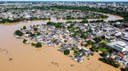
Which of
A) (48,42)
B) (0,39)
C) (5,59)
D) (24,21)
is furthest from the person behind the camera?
(24,21)

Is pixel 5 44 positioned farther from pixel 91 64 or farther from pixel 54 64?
pixel 91 64

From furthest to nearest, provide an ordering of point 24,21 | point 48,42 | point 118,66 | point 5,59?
point 24,21, point 48,42, point 5,59, point 118,66

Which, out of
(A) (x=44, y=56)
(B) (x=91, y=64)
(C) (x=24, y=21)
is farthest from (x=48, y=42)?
(C) (x=24, y=21)

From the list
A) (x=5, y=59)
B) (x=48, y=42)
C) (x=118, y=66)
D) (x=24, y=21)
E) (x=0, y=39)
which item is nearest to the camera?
(x=118, y=66)

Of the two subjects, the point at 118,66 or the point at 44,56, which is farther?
the point at 44,56

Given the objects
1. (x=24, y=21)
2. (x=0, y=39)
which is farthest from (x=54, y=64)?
(x=24, y=21)

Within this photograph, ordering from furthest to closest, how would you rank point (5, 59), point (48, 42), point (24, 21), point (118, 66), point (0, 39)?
point (24, 21), point (0, 39), point (48, 42), point (5, 59), point (118, 66)

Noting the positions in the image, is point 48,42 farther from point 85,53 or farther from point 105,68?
point 105,68
